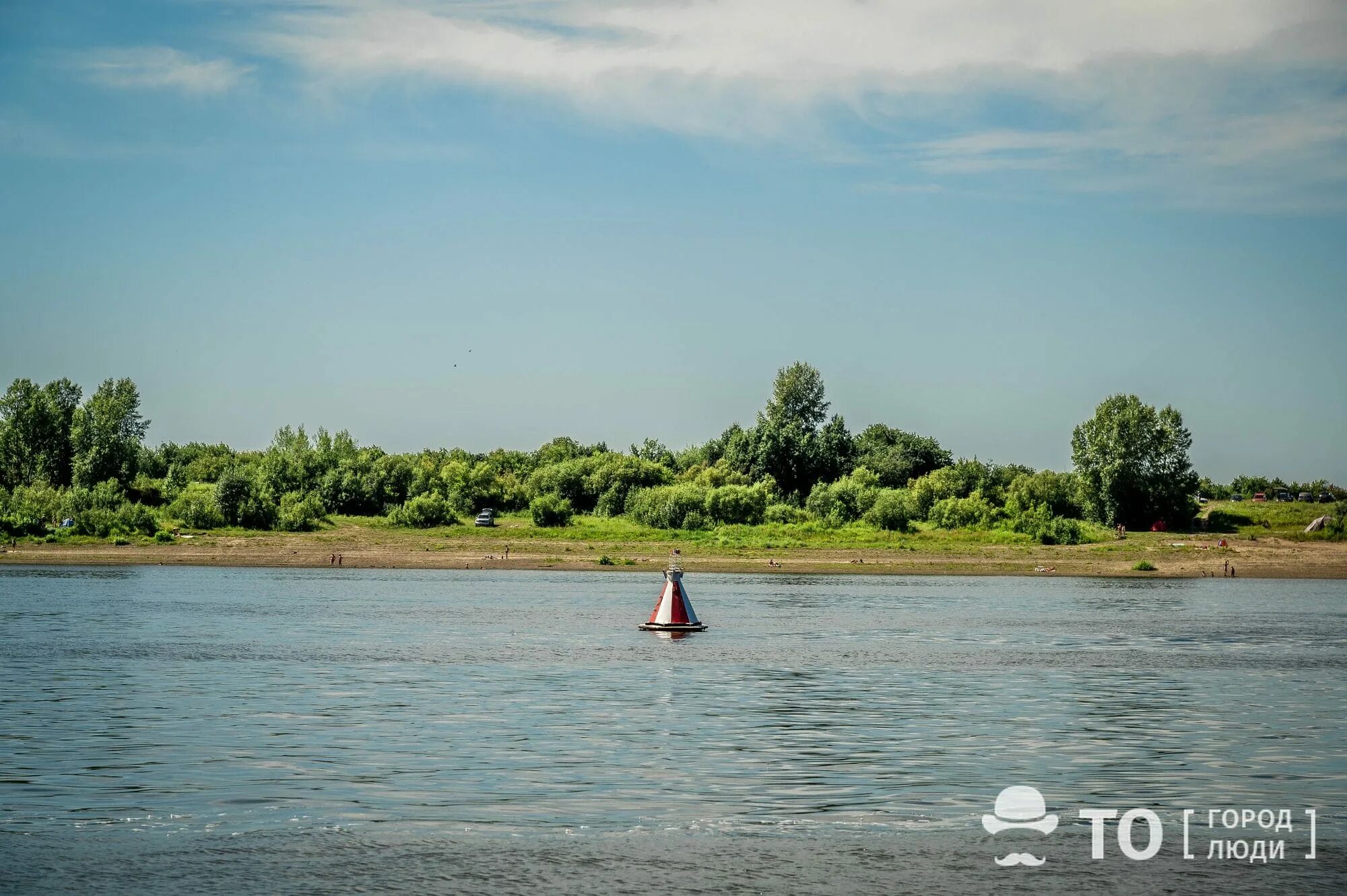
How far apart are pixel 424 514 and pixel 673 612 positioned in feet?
212

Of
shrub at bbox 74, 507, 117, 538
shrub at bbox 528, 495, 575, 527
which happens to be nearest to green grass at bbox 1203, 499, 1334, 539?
shrub at bbox 528, 495, 575, 527

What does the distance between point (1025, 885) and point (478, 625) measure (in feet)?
111

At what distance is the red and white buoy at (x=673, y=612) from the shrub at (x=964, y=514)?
64.5 meters

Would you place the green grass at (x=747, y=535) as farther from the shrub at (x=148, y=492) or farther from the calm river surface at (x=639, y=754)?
the calm river surface at (x=639, y=754)

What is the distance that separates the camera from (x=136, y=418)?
4835 inches

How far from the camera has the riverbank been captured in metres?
87.5

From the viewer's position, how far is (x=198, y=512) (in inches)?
3986

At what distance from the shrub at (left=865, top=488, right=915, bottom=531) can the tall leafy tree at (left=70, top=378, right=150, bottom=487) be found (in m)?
65.9

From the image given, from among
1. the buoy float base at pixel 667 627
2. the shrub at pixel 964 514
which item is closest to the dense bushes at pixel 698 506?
the shrub at pixel 964 514

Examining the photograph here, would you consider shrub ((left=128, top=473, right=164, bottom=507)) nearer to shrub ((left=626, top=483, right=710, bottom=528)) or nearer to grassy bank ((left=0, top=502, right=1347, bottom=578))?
grassy bank ((left=0, top=502, right=1347, bottom=578))

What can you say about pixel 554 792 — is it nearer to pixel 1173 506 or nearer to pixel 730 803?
pixel 730 803

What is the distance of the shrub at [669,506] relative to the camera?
107 metres

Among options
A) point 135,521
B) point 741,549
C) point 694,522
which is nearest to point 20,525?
point 135,521

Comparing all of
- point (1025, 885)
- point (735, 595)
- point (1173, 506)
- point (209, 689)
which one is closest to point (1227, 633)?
point (735, 595)
